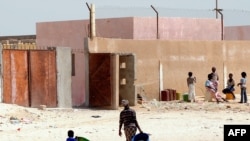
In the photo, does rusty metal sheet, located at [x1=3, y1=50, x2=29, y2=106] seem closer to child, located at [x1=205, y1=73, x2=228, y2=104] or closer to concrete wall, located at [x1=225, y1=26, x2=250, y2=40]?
child, located at [x1=205, y1=73, x2=228, y2=104]

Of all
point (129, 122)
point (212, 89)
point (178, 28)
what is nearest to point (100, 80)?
point (212, 89)

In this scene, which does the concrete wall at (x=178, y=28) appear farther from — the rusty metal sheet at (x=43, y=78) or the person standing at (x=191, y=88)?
the rusty metal sheet at (x=43, y=78)

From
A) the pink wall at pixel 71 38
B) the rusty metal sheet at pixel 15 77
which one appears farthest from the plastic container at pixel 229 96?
the rusty metal sheet at pixel 15 77

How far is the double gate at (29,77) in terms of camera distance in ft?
70.5

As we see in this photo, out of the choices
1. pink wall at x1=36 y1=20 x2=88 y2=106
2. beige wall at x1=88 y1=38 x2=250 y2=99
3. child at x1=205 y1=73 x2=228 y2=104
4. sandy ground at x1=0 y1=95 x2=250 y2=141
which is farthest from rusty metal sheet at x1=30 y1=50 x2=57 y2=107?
child at x1=205 y1=73 x2=228 y2=104

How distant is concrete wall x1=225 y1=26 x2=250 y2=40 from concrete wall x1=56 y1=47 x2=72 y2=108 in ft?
65.2

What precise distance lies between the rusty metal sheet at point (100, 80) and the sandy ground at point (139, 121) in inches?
42.0

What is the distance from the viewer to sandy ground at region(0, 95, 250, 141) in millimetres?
15766

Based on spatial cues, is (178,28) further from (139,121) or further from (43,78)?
(139,121)

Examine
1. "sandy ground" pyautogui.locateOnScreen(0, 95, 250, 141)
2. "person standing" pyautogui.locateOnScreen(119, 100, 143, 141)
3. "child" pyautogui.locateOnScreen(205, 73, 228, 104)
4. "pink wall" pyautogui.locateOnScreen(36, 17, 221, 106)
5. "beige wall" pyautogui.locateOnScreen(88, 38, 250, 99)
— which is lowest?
"sandy ground" pyautogui.locateOnScreen(0, 95, 250, 141)

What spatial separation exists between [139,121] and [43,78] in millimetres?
4808

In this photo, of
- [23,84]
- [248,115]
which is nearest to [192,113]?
[248,115]

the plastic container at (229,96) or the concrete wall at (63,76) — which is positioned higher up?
the concrete wall at (63,76)

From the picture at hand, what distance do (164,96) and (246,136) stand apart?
17524mm
